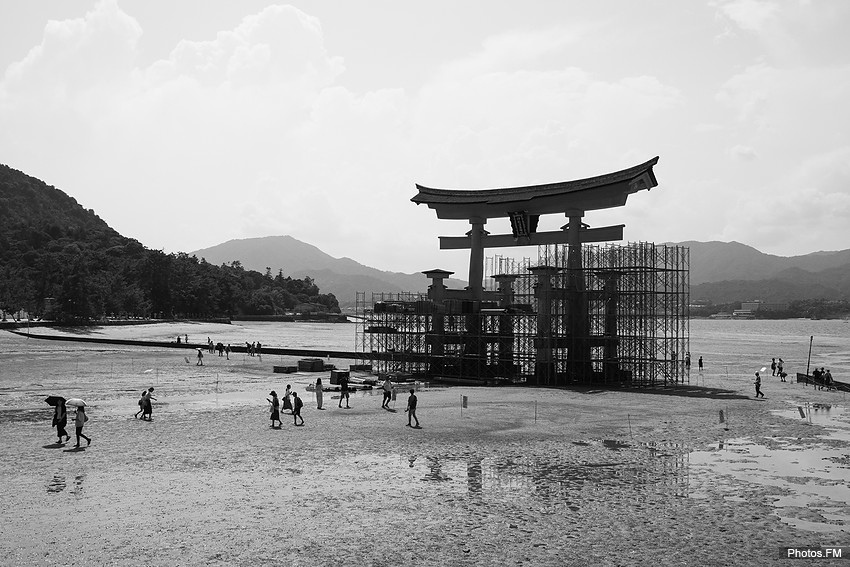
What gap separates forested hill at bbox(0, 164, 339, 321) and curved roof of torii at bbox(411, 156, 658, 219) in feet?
271

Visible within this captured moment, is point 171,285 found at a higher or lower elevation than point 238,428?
higher

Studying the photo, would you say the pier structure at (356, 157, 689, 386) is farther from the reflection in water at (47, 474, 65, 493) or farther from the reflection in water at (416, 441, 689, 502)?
the reflection in water at (47, 474, 65, 493)

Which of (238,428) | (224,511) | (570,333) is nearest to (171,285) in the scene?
(570,333)

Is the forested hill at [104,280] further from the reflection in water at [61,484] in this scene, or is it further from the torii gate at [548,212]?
the reflection in water at [61,484]

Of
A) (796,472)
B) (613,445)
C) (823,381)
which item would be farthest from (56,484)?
(823,381)

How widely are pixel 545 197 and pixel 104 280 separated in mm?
106836

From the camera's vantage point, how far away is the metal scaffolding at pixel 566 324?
43.2 meters

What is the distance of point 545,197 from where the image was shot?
146ft

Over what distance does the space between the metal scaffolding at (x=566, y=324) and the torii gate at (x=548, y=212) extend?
18 cm

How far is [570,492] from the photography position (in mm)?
17172

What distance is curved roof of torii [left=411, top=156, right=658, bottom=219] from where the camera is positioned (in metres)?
41.1

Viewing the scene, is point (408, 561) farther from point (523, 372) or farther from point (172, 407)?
point (523, 372)

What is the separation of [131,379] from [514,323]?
24600mm

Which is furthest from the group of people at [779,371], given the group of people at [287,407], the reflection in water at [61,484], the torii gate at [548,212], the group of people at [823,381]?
the reflection in water at [61,484]
